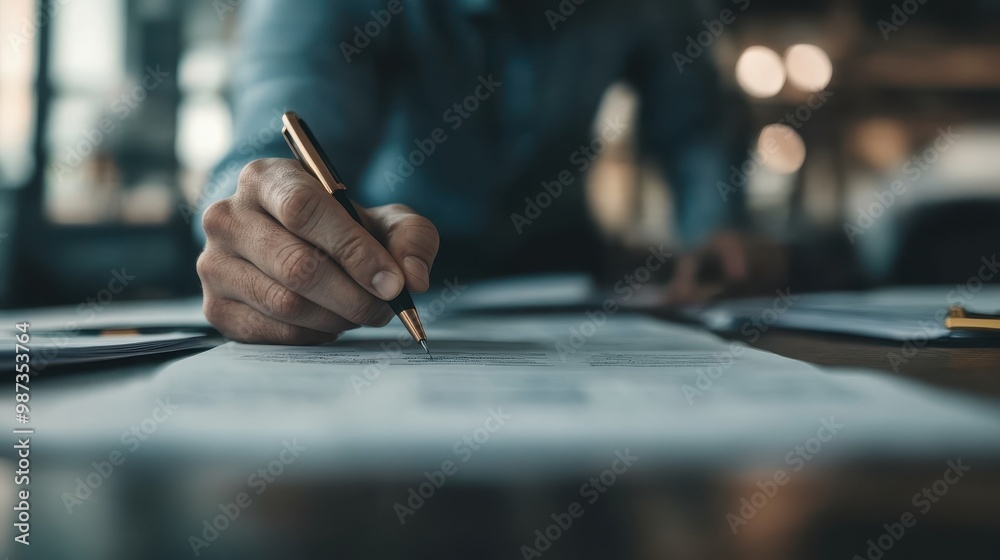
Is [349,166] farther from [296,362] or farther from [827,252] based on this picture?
[827,252]

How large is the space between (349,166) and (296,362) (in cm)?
52

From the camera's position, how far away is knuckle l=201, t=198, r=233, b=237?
1.23 ft

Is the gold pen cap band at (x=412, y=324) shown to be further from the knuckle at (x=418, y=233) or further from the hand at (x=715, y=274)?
the hand at (x=715, y=274)

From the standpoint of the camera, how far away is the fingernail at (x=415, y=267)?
0.34 metres
